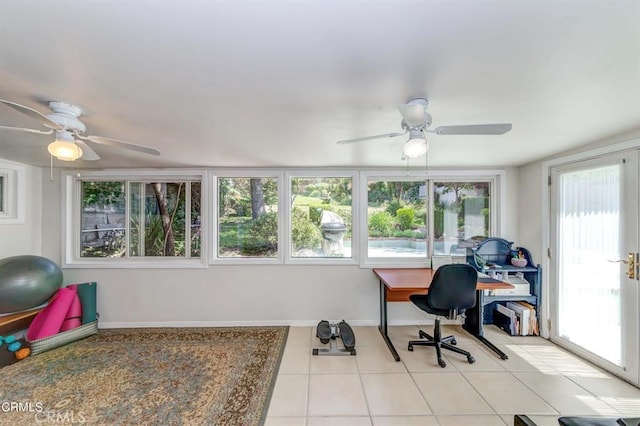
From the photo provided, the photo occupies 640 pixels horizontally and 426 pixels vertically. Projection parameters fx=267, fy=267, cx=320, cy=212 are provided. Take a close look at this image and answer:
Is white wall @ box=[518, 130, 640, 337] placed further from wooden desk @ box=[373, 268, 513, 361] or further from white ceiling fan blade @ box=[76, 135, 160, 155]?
white ceiling fan blade @ box=[76, 135, 160, 155]

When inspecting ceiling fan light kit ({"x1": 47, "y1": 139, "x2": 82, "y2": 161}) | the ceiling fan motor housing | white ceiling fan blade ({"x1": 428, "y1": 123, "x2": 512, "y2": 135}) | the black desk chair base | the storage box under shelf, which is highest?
the ceiling fan motor housing

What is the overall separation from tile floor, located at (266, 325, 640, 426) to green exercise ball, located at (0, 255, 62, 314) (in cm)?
285

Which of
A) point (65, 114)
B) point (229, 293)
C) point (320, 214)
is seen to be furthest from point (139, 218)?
point (320, 214)

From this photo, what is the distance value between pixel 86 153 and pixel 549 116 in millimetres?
3453

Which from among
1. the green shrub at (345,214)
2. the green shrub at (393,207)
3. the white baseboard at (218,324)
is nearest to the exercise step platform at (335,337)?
the white baseboard at (218,324)

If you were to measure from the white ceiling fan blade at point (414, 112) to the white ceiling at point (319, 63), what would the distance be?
55mm

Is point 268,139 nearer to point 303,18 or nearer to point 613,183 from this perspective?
point 303,18

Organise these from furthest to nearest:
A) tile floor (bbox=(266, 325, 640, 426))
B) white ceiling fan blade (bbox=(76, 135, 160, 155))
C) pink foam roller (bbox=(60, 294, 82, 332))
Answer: pink foam roller (bbox=(60, 294, 82, 332)) → tile floor (bbox=(266, 325, 640, 426)) → white ceiling fan blade (bbox=(76, 135, 160, 155))

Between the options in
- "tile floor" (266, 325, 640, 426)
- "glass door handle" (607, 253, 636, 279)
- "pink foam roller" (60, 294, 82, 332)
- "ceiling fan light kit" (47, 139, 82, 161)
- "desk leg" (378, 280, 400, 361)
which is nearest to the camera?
"ceiling fan light kit" (47, 139, 82, 161)

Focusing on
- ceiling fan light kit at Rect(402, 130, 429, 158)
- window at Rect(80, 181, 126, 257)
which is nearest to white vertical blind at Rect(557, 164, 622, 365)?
ceiling fan light kit at Rect(402, 130, 429, 158)

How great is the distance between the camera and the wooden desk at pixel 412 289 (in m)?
2.81

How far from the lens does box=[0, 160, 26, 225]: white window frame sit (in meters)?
3.29

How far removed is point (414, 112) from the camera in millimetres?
1483

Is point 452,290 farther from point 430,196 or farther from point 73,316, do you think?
point 73,316
